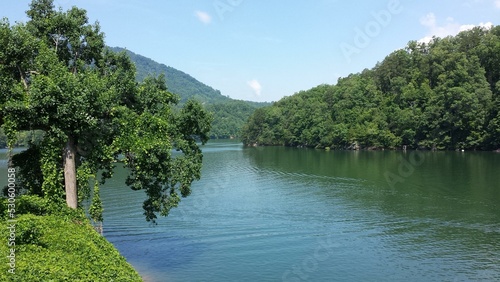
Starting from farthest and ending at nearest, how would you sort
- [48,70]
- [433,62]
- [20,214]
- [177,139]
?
[433,62]
[177,139]
[48,70]
[20,214]

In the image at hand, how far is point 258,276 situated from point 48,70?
1328 centimetres

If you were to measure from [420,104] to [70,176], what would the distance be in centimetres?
10125

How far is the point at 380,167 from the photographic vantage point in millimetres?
66812

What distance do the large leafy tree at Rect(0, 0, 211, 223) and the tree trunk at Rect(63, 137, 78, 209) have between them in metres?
0.04

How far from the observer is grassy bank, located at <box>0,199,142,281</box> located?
41.2ft

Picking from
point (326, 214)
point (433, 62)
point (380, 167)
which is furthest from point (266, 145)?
point (326, 214)

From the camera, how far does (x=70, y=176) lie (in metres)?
19.5

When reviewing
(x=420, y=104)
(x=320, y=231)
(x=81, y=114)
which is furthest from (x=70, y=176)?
A: (x=420, y=104)

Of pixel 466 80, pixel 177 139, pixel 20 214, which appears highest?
pixel 466 80

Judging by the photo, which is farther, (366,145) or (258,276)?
(366,145)

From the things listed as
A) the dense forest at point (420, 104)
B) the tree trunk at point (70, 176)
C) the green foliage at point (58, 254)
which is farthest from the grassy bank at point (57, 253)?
the dense forest at point (420, 104)

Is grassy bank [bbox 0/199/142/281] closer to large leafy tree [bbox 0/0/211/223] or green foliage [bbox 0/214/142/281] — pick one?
green foliage [bbox 0/214/142/281]

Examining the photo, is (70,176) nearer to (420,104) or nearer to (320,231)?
(320,231)

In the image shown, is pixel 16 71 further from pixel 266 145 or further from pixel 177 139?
pixel 266 145
